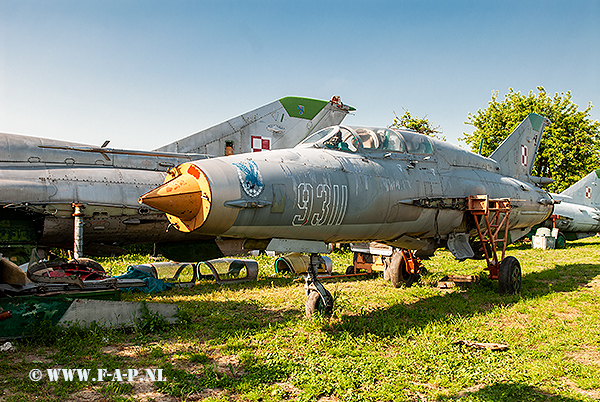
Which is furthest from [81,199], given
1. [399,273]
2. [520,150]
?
[520,150]

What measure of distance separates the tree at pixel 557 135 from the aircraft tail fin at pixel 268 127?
60.5 ft

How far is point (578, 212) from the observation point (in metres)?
23.1

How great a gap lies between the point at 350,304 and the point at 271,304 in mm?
1506

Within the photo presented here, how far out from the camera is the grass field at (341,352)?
4.16 m

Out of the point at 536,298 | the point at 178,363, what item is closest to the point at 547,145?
the point at 536,298

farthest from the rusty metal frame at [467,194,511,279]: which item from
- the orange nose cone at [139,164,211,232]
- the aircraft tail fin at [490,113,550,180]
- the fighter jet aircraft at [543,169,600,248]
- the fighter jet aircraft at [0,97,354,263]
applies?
the fighter jet aircraft at [543,169,600,248]

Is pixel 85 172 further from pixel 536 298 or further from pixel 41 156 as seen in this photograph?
pixel 536 298

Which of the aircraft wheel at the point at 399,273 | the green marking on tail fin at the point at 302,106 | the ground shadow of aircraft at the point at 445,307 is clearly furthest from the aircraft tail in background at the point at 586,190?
the aircraft wheel at the point at 399,273

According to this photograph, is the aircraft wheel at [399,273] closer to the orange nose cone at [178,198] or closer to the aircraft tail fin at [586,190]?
the orange nose cone at [178,198]

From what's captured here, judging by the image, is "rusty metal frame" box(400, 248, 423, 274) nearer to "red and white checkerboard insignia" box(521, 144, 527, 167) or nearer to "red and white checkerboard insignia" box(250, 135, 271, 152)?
"red and white checkerboard insignia" box(521, 144, 527, 167)

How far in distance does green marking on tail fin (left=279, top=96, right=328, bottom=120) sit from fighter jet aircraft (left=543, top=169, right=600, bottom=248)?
42.6 feet

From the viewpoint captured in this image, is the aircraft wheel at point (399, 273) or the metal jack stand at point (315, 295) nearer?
the metal jack stand at point (315, 295)

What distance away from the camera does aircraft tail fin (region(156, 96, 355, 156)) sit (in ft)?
46.9

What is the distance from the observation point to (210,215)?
4.79 m
